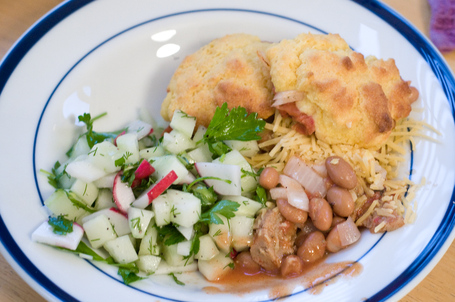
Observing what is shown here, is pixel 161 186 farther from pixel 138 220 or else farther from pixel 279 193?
pixel 279 193

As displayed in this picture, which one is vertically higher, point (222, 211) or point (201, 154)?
point (201, 154)

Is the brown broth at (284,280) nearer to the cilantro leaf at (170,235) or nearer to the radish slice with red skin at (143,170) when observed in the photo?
the cilantro leaf at (170,235)

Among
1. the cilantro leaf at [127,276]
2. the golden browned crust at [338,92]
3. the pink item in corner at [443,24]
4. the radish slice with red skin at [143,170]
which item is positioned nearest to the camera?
the cilantro leaf at [127,276]

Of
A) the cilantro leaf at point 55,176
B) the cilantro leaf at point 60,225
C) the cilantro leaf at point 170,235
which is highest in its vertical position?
the cilantro leaf at point 55,176

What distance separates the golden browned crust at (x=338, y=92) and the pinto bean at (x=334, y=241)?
2.03 feet

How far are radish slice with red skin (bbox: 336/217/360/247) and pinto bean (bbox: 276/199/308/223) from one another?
0.24 m

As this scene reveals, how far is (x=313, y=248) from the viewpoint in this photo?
8.57ft

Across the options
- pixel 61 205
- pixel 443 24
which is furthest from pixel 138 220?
pixel 443 24

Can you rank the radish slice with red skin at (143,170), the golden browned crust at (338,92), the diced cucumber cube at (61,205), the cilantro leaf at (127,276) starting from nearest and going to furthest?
1. the cilantro leaf at (127,276)
2. the diced cucumber cube at (61,205)
3. the radish slice with red skin at (143,170)
4. the golden browned crust at (338,92)

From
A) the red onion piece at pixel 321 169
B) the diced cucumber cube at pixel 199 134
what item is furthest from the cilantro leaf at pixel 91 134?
the red onion piece at pixel 321 169

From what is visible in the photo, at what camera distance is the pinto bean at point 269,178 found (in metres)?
2.67

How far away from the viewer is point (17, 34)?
3.71 meters

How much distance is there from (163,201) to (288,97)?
105 cm

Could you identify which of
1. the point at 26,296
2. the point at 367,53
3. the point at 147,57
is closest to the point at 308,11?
the point at 367,53
